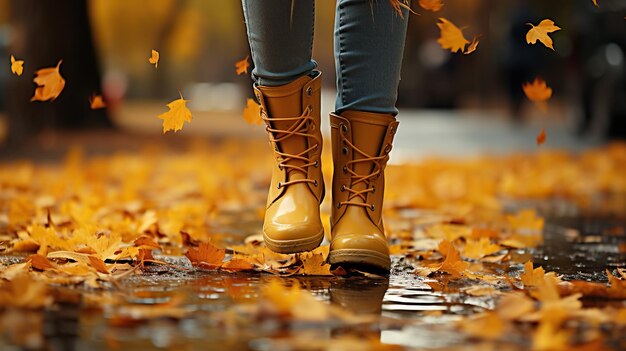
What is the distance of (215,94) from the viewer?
4203 centimetres

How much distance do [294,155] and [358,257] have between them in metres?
0.36

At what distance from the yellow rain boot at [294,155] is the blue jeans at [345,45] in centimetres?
5

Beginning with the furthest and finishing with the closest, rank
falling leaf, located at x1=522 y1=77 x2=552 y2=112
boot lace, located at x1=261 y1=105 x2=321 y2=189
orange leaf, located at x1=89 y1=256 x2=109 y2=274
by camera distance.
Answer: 1. falling leaf, located at x1=522 y1=77 x2=552 y2=112
2. boot lace, located at x1=261 y1=105 x2=321 y2=189
3. orange leaf, located at x1=89 y1=256 x2=109 y2=274

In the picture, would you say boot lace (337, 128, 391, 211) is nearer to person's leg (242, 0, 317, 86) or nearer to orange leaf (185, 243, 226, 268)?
person's leg (242, 0, 317, 86)

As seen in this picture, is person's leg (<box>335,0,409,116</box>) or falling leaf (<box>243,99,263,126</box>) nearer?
person's leg (<box>335,0,409,116</box>)

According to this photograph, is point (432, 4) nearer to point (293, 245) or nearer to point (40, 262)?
point (293, 245)

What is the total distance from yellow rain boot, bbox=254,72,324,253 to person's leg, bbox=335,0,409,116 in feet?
0.35

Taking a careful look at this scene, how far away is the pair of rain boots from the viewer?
2.86m

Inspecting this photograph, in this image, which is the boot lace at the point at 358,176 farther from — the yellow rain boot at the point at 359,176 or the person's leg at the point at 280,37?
the person's leg at the point at 280,37

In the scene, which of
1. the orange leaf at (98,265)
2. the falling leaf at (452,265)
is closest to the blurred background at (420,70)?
the falling leaf at (452,265)

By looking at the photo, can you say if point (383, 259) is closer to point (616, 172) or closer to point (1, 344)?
point (1, 344)

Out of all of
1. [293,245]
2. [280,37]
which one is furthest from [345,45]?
[293,245]

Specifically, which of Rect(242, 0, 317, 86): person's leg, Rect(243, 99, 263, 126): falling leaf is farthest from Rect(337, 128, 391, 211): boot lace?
Rect(243, 99, 263, 126): falling leaf

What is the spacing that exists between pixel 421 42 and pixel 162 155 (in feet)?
62.9
